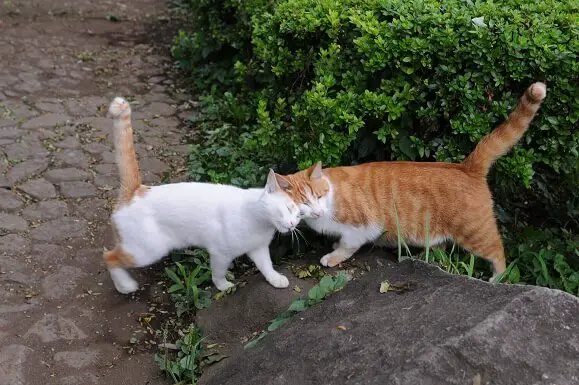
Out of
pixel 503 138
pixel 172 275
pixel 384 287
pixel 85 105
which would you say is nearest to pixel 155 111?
pixel 85 105

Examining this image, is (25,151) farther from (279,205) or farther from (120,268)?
(279,205)

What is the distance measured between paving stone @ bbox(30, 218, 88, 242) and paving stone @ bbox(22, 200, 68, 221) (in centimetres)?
8

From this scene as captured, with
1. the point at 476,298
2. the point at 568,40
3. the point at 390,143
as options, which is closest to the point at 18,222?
the point at 390,143

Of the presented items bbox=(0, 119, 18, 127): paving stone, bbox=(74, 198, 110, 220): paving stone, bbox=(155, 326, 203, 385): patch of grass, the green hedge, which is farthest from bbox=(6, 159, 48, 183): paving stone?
bbox=(155, 326, 203, 385): patch of grass

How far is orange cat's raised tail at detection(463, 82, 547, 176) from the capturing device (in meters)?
3.61

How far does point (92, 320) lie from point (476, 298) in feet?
7.43

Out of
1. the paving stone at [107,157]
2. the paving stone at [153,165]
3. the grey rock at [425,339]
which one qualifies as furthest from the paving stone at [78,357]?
the paving stone at [107,157]

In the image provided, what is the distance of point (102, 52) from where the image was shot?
780 centimetres

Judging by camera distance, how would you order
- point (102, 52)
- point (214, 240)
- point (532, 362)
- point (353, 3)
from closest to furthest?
1. point (532, 362)
2. point (214, 240)
3. point (353, 3)
4. point (102, 52)

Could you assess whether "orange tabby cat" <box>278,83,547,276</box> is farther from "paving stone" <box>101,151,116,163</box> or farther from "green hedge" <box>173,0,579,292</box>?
"paving stone" <box>101,151,116,163</box>

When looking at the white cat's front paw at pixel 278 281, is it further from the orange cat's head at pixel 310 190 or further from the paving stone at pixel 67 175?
the paving stone at pixel 67 175

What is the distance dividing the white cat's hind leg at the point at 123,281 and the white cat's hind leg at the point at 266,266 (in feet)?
2.58

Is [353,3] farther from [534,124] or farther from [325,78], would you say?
[534,124]

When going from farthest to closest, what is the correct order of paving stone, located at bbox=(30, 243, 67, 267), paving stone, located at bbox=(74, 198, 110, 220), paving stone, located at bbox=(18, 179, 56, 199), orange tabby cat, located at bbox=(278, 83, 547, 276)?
paving stone, located at bbox=(18, 179, 56, 199), paving stone, located at bbox=(74, 198, 110, 220), paving stone, located at bbox=(30, 243, 67, 267), orange tabby cat, located at bbox=(278, 83, 547, 276)
